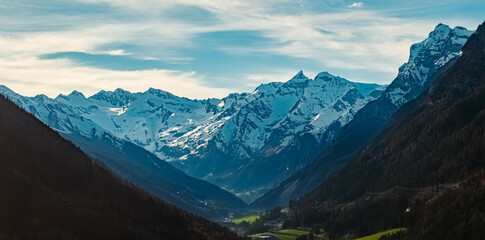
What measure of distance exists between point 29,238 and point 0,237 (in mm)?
14076

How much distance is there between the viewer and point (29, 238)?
199 meters

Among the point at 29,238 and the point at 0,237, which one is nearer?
the point at 0,237

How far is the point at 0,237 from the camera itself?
185375mm
